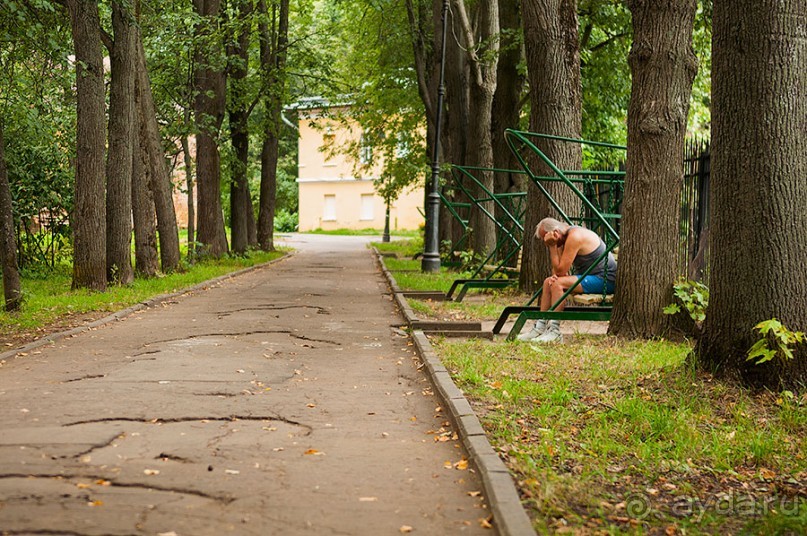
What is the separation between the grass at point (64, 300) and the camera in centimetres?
1070

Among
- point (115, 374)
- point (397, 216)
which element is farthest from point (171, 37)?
point (397, 216)

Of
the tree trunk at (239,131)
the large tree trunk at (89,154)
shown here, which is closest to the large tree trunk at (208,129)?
the tree trunk at (239,131)

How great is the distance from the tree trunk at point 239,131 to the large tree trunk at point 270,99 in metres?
0.64

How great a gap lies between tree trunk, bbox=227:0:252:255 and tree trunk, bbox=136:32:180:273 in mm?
4971

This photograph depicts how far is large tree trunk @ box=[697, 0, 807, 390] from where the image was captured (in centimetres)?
622

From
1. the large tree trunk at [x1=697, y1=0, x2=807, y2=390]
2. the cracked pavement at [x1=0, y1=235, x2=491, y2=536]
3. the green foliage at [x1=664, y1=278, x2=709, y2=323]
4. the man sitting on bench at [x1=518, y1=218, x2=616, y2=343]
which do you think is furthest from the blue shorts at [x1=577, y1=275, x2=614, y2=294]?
the large tree trunk at [x1=697, y1=0, x2=807, y2=390]

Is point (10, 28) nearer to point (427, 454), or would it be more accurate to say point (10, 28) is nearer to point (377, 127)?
point (427, 454)

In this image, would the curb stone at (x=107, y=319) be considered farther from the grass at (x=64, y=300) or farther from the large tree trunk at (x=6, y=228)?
the large tree trunk at (x=6, y=228)

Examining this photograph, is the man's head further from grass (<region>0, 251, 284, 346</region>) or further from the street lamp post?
the street lamp post

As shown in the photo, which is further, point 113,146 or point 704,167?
point 113,146

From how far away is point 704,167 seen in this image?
13180 millimetres

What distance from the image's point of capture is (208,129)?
886 inches

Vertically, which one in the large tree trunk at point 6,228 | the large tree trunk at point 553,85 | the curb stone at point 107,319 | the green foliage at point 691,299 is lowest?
the curb stone at point 107,319

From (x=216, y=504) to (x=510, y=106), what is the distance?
16.8 meters
